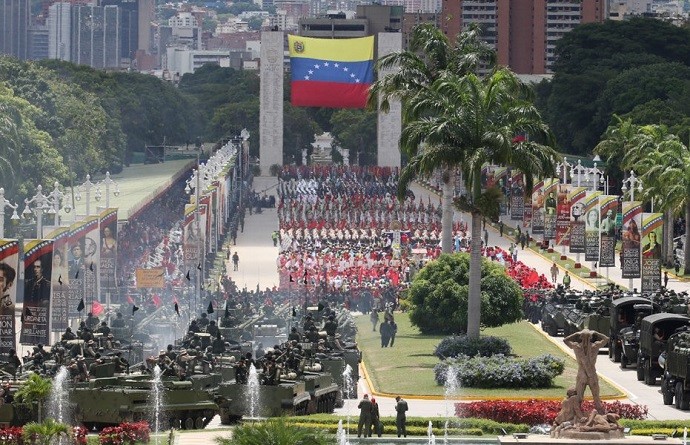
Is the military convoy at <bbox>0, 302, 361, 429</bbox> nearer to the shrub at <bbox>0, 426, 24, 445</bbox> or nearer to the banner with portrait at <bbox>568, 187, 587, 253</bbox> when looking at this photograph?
the shrub at <bbox>0, 426, 24, 445</bbox>

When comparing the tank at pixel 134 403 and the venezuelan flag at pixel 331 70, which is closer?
the tank at pixel 134 403

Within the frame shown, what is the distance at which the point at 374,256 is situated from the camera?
113m

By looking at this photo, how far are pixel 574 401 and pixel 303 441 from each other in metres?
6.46

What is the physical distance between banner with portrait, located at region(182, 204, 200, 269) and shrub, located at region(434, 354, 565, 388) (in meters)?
31.5

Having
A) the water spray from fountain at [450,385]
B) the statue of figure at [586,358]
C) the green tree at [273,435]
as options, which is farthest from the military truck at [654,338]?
the green tree at [273,435]

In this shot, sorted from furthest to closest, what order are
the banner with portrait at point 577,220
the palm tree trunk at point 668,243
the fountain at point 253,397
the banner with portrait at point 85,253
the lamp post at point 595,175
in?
the lamp post at point 595,175, the palm tree trunk at point 668,243, the banner with portrait at point 577,220, the banner with portrait at point 85,253, the fountain at point 253,397

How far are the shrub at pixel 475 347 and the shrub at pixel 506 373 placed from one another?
136 inches

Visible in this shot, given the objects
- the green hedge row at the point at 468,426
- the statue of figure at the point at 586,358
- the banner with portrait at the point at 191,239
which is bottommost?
the green hedge row at the point at 468,426

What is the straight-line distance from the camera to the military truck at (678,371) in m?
59.6

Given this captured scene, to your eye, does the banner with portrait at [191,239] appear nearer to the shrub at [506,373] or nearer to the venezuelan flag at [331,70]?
the shrub at [506,373]

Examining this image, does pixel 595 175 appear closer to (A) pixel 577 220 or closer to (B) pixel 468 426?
(A) pixel 577 220

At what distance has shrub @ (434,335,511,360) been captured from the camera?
68938 millimetres

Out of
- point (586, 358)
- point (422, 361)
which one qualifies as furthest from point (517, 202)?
point (586, 358)

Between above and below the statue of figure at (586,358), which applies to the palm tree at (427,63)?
above
